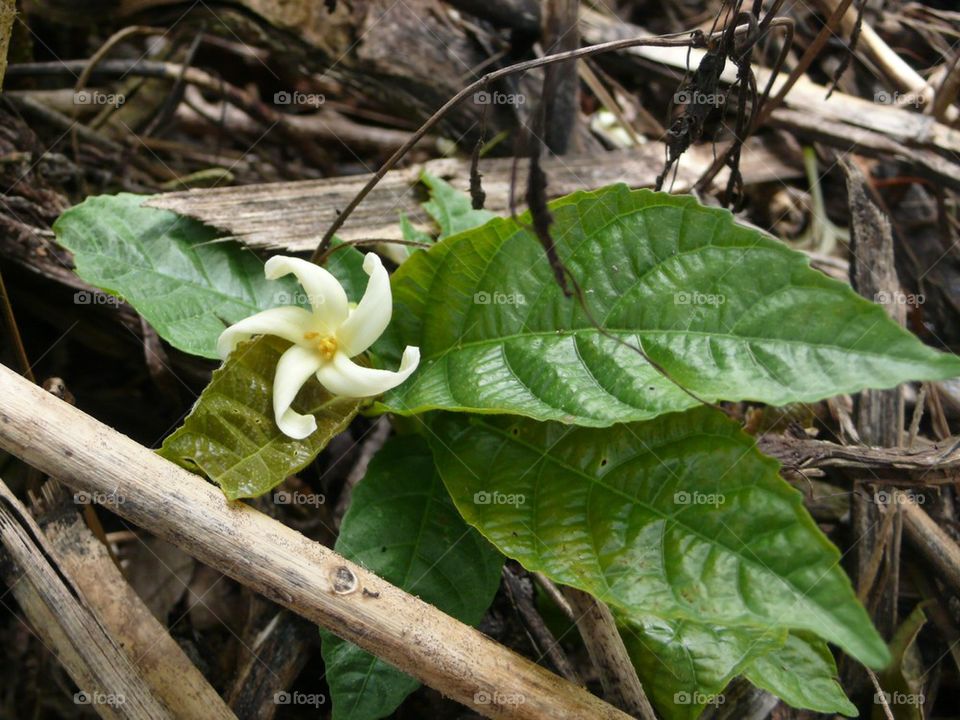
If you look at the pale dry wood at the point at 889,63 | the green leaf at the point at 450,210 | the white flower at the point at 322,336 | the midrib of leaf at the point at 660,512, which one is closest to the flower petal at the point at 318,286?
the white flower at the point at 322,336

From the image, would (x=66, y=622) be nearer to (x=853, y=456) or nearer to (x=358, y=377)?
(x=358, y=377)

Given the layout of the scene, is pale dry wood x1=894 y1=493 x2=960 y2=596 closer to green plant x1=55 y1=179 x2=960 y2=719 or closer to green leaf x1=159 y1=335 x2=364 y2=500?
green plant x1=55 y1=179 x2=960 y2=719

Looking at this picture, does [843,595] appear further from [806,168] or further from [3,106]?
[3,106]

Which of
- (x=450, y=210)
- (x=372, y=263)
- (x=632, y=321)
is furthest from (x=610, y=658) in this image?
(x=450, y=210)

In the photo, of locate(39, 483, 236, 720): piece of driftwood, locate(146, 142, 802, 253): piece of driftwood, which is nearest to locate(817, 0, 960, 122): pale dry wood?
locate(146, 142, 802, 253): piece of driftwood

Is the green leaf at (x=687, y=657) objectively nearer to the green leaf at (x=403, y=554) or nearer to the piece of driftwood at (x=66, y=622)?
the green leaf at (x=403, y=554)

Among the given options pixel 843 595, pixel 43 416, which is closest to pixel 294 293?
pixel 43 416
